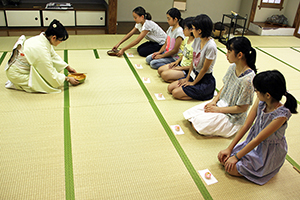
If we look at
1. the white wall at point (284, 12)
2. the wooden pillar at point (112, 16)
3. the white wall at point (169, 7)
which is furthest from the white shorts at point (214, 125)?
the white wall at point (284, 12)

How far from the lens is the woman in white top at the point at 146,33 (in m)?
3.96

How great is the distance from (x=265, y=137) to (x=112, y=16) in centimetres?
415

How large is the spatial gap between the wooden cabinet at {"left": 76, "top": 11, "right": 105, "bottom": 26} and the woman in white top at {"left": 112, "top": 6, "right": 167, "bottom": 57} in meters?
1.48

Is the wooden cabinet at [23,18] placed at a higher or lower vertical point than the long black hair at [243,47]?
lower

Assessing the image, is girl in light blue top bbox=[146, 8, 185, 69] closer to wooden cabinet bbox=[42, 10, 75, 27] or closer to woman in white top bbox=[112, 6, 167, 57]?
woman in white top bbox=[112, 6, 167, 57]

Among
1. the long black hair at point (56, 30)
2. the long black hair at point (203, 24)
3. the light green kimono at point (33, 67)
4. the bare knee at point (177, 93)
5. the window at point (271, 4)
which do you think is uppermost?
the window at point (271, 4)

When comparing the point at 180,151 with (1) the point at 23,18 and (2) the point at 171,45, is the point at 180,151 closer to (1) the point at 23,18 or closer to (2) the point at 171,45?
(2) the point at 171,45

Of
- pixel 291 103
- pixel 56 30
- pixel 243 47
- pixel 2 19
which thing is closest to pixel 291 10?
pixel 243 47

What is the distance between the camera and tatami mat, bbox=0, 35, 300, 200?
1902 mm

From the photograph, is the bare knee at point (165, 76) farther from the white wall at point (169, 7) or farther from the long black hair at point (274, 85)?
the white wall at point (169, 7)

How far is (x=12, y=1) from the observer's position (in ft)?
16.6

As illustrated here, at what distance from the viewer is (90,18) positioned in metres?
5.35

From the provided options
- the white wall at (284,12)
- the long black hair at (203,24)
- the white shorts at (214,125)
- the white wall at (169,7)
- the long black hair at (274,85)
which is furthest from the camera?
the white wall at (284,12)

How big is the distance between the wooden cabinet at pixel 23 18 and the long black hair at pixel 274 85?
461cm
